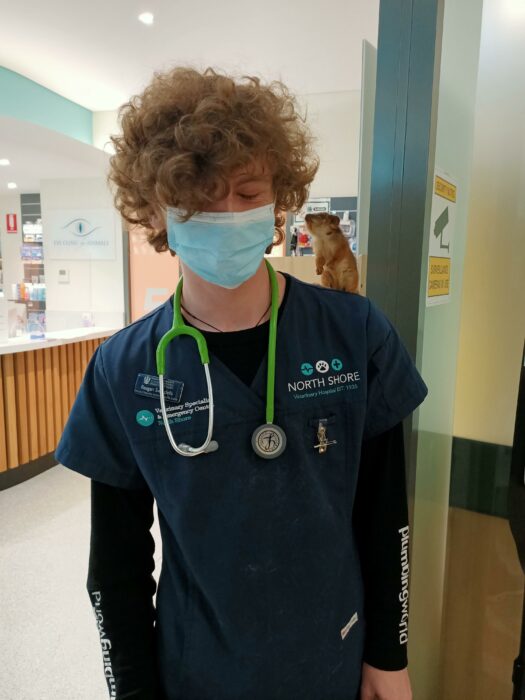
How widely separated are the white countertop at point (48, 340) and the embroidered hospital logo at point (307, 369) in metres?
3.31

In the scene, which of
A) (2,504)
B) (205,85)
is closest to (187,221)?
(205,85)

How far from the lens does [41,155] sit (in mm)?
5289

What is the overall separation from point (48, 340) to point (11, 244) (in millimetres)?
4355

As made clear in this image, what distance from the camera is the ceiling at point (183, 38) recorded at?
11.3ft

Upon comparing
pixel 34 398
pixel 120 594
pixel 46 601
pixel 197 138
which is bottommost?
pixel 46 601

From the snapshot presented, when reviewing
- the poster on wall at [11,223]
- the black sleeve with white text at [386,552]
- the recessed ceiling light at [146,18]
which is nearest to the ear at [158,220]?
the black sleeve with white text at [386,552]

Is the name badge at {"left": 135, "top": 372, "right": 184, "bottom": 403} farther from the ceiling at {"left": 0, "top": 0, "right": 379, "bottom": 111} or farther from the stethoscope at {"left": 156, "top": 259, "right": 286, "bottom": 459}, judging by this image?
the ceiling at {"left": 0, "top": 0, "right": 379, "bottom": 111}

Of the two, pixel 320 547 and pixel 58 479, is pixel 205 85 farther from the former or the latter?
pixel 58 479

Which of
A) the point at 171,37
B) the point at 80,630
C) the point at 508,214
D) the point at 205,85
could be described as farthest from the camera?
the point at 171,37

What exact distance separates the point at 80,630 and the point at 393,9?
8.90 feet

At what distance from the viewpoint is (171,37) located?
3.86 metres

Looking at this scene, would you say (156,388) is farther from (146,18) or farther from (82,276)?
(82,276)

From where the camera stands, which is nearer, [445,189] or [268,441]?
[268,441]

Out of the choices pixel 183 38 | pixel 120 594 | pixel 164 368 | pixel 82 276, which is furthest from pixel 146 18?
pixel 120 594
